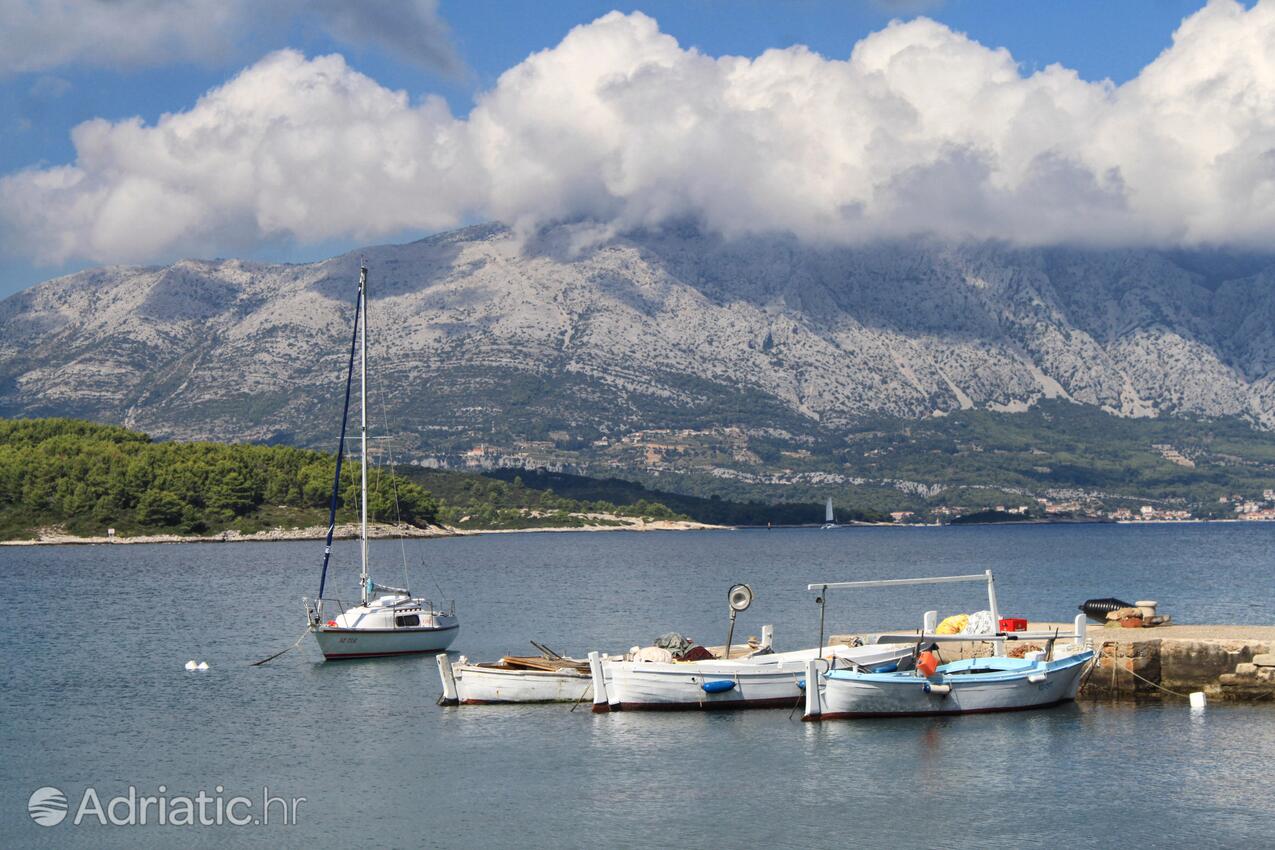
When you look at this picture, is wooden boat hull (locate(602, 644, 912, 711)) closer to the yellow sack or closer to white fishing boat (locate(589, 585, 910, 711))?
white fishing boat (locate(589, 585, 910, 711))

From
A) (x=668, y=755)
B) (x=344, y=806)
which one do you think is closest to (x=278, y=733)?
(x=344, y=806)

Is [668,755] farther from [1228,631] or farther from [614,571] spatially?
[614,571]

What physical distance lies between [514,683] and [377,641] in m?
18.2

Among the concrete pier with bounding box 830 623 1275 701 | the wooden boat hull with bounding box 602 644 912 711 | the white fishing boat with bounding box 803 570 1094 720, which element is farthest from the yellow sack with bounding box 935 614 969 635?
the wooden boat hull with bounding box 602 644 912 711

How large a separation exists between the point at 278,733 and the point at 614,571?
96.8m

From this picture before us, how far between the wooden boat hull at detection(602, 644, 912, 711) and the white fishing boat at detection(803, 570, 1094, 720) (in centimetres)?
130

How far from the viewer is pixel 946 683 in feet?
152

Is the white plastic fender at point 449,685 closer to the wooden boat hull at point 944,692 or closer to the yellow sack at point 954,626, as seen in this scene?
the wooden boat hull at point 944,692

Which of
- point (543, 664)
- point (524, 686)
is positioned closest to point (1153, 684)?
point (543, 664)

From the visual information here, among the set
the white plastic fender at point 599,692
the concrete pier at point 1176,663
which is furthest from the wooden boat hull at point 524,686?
the concrete pier at point 1176,663

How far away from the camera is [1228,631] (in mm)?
51375

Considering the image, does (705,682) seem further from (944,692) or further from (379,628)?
(379,628)

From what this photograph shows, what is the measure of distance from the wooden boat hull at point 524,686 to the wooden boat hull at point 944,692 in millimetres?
8799

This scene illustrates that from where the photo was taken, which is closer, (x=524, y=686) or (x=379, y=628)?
(x=524, y=686)
